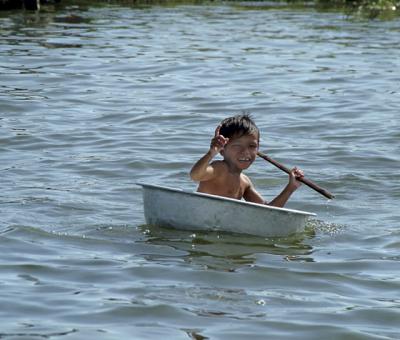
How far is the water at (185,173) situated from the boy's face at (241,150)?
0.53 metres

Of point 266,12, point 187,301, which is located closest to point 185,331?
point 187,301

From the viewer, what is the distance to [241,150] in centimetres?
759

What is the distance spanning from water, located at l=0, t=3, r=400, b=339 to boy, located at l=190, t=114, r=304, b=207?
1.22 feet

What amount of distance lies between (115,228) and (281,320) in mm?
2304

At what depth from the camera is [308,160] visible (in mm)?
10312

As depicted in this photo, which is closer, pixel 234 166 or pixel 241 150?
pixel 241 150

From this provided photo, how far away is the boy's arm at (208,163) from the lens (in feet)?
→ 23.3

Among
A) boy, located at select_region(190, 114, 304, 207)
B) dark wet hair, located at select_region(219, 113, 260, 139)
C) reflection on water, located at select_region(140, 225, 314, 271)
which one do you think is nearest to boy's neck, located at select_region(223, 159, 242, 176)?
boy, located at select_region(190, 114, 304, 207)

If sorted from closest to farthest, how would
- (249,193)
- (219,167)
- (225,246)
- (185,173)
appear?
1. (225,246)
2. (219,167)
3. (249,193)
4. (185,173)

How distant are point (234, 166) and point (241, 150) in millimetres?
156

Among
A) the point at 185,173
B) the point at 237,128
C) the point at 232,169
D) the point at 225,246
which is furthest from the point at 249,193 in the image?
the point at 185,173

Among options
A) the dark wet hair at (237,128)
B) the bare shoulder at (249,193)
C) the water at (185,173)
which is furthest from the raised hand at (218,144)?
the bare shoulder at (249,193)

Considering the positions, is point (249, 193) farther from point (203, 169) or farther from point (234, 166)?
point (203, 169)

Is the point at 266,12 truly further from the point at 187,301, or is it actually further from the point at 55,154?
the point at 187,301
